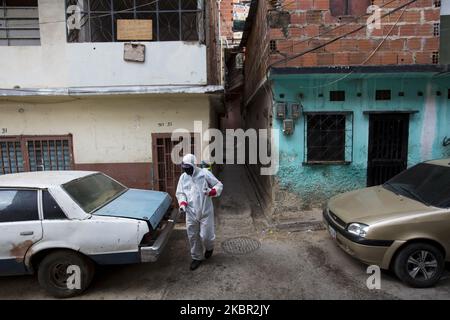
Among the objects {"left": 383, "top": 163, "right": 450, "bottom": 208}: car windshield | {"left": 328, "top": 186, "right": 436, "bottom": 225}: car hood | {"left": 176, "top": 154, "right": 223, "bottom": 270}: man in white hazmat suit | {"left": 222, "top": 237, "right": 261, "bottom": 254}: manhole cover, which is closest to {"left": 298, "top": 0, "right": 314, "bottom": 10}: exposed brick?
{"left": 383, "top": 163, "right": 450, "bottom": 208}: car windshield

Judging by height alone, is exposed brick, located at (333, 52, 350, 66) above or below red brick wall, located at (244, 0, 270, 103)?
below

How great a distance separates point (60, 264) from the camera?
3.58 m

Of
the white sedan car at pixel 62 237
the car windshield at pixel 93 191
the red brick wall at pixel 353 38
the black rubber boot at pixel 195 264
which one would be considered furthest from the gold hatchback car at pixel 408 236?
the car windshield at pixel 93 191

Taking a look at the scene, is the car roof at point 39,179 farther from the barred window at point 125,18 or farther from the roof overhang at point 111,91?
the barred window at point 125,18

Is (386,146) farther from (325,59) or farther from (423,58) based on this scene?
(325,59)

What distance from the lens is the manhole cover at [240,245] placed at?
4.87 metres

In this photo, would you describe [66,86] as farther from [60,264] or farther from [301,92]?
[301,92]

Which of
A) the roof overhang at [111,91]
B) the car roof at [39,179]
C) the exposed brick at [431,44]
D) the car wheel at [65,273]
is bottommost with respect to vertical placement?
the car wheel at [65,273]

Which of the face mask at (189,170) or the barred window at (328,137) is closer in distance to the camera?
the face mask at (189,170)

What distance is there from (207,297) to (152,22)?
18.1ft

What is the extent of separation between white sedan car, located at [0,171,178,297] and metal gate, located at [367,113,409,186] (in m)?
4.70

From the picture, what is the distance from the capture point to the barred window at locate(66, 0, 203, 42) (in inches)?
236

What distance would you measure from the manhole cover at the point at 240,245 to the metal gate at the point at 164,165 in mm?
1902

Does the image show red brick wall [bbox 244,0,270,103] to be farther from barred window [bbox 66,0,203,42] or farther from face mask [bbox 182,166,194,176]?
face mask [bbox 182,166,194,176]
